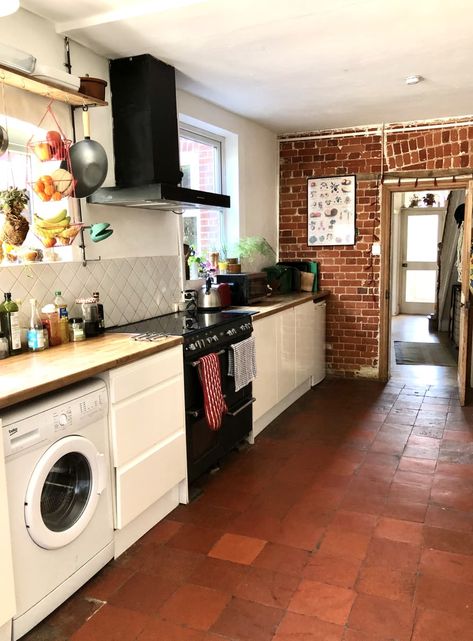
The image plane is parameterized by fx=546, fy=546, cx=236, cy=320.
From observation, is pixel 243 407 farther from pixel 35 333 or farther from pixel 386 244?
pixel 386 244

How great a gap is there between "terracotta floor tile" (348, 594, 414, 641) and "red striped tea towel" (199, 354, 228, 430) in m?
1.23

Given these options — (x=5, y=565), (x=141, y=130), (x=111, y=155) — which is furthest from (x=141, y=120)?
(x=5, y=565)

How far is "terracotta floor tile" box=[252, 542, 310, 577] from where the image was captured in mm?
2355

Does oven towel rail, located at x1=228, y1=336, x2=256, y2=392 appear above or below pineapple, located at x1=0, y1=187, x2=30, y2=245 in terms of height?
below

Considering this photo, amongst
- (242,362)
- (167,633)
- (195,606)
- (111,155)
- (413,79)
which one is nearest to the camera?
(167,633)

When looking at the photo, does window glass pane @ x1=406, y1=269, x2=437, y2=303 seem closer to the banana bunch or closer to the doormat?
the doormat

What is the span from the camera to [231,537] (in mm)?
2611

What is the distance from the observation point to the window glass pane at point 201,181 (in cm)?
443

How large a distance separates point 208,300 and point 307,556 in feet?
6.49

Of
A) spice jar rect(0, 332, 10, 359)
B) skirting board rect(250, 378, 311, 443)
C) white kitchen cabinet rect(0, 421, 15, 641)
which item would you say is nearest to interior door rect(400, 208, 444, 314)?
skirting board rect(250, 378, 311, 443)

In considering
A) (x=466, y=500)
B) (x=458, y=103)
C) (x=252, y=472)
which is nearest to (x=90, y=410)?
(x=252, y=472)

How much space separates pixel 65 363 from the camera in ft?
7.41

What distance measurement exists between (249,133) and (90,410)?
3.63 metres

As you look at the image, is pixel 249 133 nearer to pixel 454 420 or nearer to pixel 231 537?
pixel 454 420
